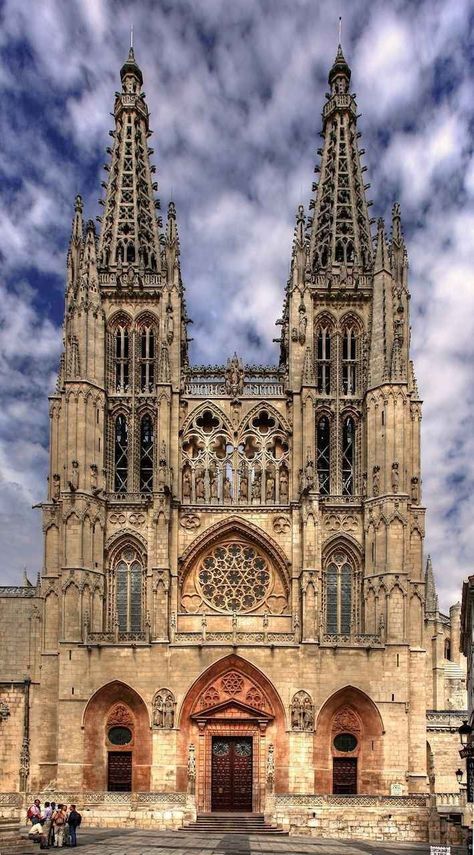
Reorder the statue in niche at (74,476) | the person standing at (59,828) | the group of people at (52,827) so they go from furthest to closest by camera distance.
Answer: the statue in niche at (74,476) < the person standing at (59,828) < the group of people at (52,827)

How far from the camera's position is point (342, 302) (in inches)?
2074

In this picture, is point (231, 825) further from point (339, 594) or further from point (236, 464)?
point (236, 464)

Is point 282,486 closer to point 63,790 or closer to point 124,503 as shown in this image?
point 124,503

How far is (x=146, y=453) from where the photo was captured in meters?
51.4

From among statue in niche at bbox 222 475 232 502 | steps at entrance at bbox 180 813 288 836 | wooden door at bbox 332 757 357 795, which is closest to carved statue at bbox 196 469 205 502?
statue in niche at bbox 222 475 232 502

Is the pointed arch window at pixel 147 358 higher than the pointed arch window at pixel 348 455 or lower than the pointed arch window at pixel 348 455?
higher

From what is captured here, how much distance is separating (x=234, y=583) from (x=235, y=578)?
238 mm

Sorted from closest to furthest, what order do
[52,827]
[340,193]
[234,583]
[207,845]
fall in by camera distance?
[52,827] → [207,845] → [234,583] → [340,193]

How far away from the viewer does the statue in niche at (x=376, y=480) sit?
48.8m

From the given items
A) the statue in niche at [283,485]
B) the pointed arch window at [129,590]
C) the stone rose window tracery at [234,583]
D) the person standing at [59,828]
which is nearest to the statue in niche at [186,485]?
the stone rose window tracery at [234,583]

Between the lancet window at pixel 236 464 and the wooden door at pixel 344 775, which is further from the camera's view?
the lancet window at pixel 236 464

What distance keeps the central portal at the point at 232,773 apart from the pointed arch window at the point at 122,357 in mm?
17272

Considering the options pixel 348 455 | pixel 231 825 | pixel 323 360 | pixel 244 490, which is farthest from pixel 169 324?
pixel 231 825

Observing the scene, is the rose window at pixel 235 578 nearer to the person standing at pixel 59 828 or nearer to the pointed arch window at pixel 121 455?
the pointed arch window at pixel 121 455
